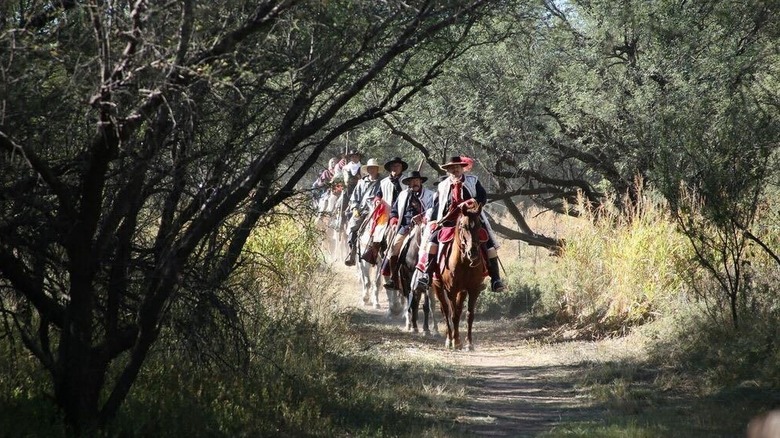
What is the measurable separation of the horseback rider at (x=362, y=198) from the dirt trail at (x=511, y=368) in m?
2.09

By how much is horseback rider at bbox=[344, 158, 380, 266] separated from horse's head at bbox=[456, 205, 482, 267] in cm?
594

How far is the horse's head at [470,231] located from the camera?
1509 centimetres

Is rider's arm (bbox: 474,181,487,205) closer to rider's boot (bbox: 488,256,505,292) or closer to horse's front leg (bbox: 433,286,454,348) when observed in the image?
rider's boot (bbox: 488,256,505,292)

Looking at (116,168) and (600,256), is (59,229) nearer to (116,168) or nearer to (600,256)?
(116,168)

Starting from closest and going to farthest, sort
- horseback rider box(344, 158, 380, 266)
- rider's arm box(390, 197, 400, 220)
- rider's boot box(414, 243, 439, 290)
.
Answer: rider's boot box(414, 243, 439, 290) < rider's arm box(390, 197, 400, 220) < horseback rider box(344, 158, 380, 266)

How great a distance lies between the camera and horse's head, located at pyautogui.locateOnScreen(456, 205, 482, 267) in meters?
15.1

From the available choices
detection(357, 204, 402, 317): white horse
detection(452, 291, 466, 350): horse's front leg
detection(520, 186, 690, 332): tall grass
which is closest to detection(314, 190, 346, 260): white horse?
detection(357, 204, 402, 317): white horse

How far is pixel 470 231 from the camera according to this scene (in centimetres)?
1513

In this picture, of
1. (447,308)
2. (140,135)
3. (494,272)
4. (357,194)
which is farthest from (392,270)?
(140,135)

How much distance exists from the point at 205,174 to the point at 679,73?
38.8ft

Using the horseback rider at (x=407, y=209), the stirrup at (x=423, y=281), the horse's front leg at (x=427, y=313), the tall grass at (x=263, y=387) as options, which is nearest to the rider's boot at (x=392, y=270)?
the horseback rider at (x=407, y=209)

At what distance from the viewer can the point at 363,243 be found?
21.0m

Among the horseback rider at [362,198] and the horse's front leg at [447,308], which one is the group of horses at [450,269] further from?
the horseback rider at [362,198]

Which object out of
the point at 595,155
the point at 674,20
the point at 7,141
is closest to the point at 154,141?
the point at 7,141
